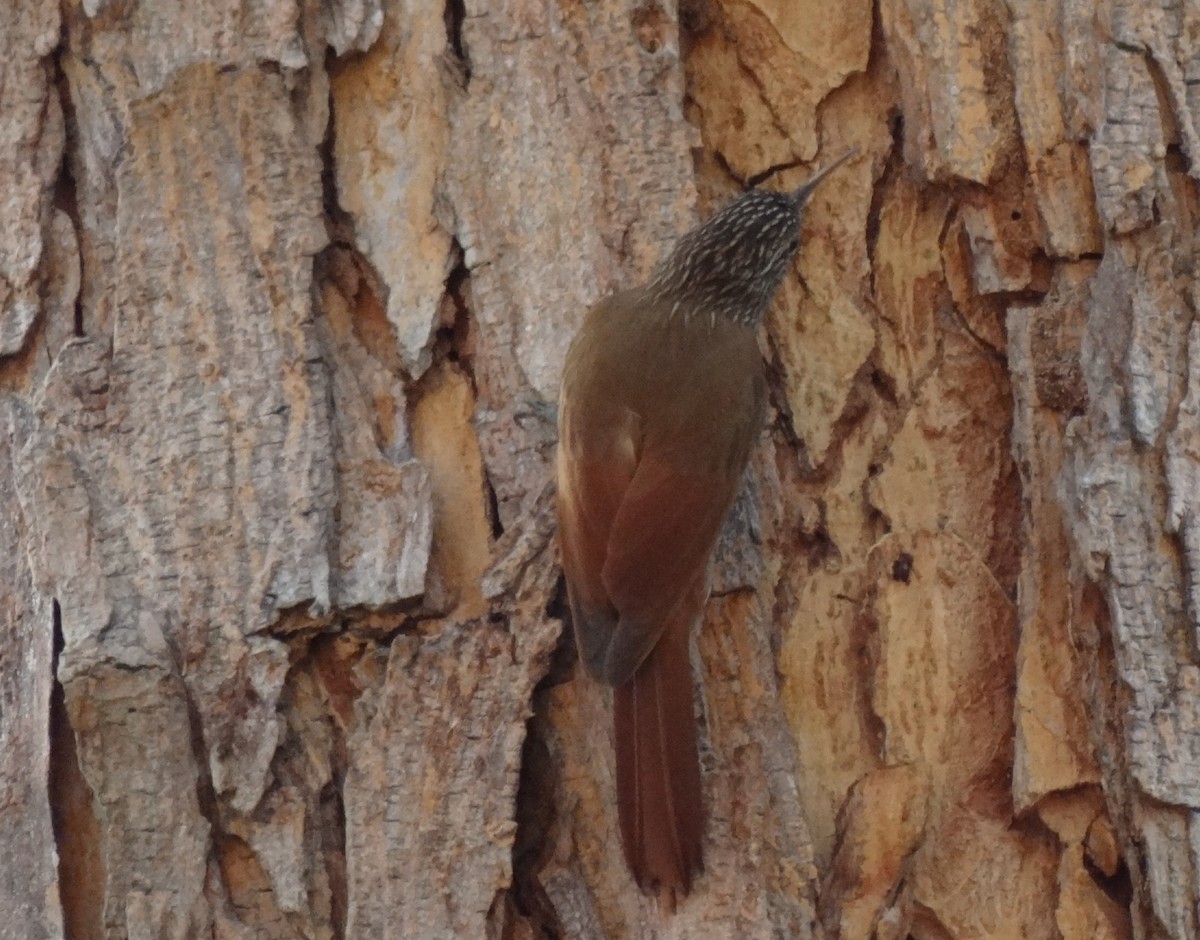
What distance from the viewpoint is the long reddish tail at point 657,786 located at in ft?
7.66

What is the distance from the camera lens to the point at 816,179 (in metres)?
2.71

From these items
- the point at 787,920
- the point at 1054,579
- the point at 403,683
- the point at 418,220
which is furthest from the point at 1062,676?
the point at 418,220

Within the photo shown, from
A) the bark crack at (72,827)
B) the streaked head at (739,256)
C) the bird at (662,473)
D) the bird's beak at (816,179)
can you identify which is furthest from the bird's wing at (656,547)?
the bark crack at (72,827)

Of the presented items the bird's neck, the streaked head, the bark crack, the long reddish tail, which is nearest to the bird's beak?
the streaked head

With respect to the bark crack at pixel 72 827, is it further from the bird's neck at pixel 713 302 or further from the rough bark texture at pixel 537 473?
the bird's neck at pixel 713 302

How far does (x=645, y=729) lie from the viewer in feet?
7.84

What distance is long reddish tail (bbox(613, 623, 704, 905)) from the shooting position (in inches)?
92.0

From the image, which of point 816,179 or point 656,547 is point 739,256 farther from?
point 656,547

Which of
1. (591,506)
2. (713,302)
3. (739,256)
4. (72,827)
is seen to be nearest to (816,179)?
(739,256)

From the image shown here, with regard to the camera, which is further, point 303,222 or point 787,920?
point 303,222

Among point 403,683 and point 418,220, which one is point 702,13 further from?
point 403,683

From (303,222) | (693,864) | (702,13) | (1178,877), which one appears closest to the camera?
(1178,877)

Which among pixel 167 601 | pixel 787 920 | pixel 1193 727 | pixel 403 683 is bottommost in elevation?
pixel 787 920

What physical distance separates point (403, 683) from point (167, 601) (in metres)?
0.40
